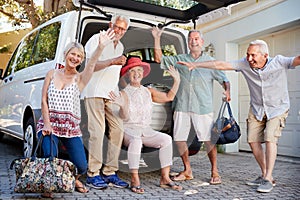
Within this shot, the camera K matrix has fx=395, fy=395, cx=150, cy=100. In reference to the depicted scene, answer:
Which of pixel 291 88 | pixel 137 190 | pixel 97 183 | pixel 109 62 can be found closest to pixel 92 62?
pixel 109 62

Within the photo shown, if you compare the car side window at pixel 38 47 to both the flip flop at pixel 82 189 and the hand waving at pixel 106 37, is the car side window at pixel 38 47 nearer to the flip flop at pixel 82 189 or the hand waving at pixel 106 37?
the hand waving at pixel 106 37

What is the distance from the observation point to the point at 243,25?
7.12m

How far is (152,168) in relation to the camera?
4.77 meters

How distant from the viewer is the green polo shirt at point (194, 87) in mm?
4289

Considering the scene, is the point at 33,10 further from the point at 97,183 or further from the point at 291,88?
the point at 97,183

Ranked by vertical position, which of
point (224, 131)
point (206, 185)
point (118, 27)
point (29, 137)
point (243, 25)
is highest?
point (243, 25)

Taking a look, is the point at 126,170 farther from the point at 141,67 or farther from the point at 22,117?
the point at 22,117

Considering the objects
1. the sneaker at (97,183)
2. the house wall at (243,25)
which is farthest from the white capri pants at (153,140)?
the house wall at (243,25)

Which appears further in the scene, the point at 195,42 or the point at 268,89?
the point at 195,42

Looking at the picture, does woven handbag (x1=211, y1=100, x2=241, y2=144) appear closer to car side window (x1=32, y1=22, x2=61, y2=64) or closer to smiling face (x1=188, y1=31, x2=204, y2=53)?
smiling face (x1=188, y1=31, x2=204, y2=53)

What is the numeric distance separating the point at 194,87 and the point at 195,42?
1.59 feet

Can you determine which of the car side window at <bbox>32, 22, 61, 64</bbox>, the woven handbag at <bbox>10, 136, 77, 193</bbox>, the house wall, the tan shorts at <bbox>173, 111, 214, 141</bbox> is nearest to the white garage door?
the house wall

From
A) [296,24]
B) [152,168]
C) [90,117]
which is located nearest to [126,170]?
[152,168]

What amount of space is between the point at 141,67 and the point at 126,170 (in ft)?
4.08
